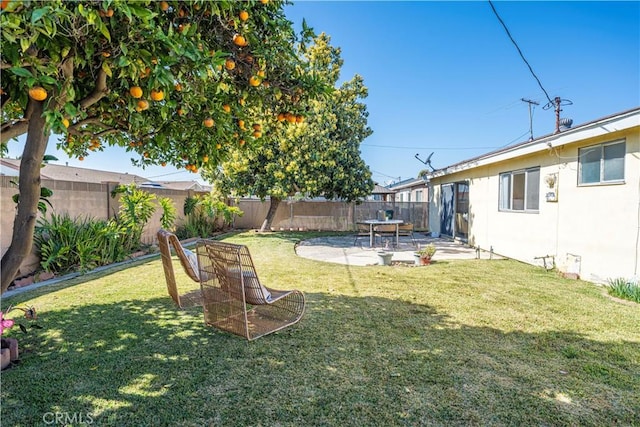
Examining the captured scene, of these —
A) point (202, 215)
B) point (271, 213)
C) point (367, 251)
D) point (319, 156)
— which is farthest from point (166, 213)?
point (367, 251)

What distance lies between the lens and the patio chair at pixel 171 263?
13.1ft

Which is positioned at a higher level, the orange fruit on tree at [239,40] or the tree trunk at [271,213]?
the orange fruit on tree at [239,40]

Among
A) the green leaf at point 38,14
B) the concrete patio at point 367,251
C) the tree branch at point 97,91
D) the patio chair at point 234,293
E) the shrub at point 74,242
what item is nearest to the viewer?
the green leaf at point 38,14

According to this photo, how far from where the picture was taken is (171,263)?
160 inches

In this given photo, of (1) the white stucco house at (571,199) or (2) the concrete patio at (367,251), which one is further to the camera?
(2) the concrete patio at (367,251)

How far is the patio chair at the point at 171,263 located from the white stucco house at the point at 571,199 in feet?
22.3

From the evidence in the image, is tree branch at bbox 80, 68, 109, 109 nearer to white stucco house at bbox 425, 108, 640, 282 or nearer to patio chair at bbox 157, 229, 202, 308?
patio chair at bbox 157, 229, 202, 308

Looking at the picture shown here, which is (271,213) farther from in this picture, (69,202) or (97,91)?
(97,91)

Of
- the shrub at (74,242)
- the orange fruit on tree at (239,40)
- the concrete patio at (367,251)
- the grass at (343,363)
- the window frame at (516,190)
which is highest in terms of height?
the orange fruit on tree at (239,40)

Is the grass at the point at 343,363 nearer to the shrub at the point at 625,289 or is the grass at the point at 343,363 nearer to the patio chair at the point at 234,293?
the patio chair at the point at 234,293

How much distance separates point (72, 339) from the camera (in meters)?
3.38

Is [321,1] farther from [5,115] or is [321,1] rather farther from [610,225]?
[610,225]

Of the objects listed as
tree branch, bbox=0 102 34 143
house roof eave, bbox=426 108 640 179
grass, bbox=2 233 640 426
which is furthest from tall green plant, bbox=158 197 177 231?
house roof eave, bbox=426 108 640 179


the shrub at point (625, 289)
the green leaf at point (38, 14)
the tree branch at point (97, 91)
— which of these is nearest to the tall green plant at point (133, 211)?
the tree branch at point (97, 91)
